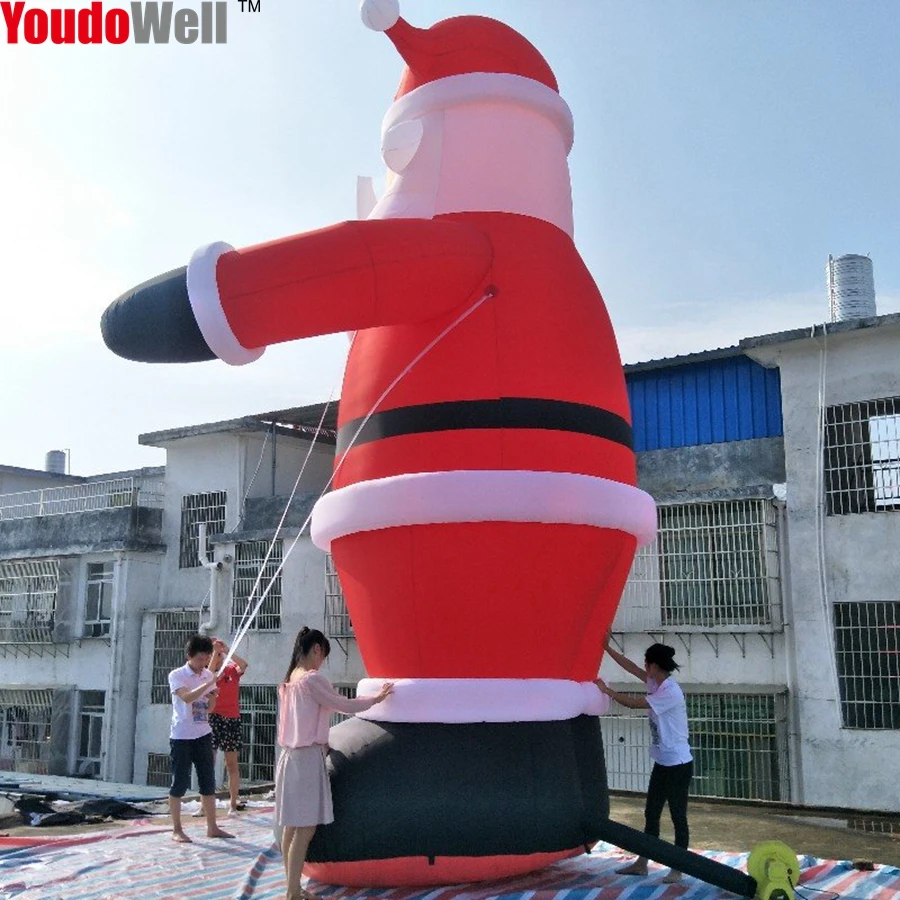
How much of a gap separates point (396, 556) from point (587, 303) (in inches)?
70.1

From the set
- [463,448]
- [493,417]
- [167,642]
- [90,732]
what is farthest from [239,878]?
[90,732]

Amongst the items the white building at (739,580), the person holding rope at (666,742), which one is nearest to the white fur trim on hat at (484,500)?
the person holding rope at (666,742)

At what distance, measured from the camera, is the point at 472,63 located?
20.0 ft

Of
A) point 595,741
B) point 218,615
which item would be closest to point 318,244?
point 595,741

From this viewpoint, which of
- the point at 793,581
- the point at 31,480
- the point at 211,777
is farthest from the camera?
the point at 31,480

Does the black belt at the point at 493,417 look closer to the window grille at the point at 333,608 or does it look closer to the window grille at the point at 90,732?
the window grille at the point at 333,608

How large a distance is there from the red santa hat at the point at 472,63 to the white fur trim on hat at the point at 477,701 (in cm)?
327

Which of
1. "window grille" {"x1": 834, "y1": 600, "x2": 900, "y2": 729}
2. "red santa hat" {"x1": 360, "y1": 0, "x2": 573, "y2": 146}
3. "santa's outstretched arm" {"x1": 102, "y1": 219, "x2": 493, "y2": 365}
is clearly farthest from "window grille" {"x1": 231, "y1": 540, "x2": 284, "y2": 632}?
"santa's outstretched arm" {"x1": 102, "y1": 219, "x2": 493, "y2": 365}

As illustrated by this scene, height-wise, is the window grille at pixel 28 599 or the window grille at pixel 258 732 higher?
the window grille at pixel 28 599

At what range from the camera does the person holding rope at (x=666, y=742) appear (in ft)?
19.0

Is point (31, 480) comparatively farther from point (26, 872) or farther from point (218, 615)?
point (26, 872)

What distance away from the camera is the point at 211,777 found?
703 centimetres

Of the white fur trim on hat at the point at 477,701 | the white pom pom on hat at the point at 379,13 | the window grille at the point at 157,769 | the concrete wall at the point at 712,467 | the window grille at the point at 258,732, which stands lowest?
the window grille at the point at 157,769

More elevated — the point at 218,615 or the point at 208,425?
the point at 208,425
